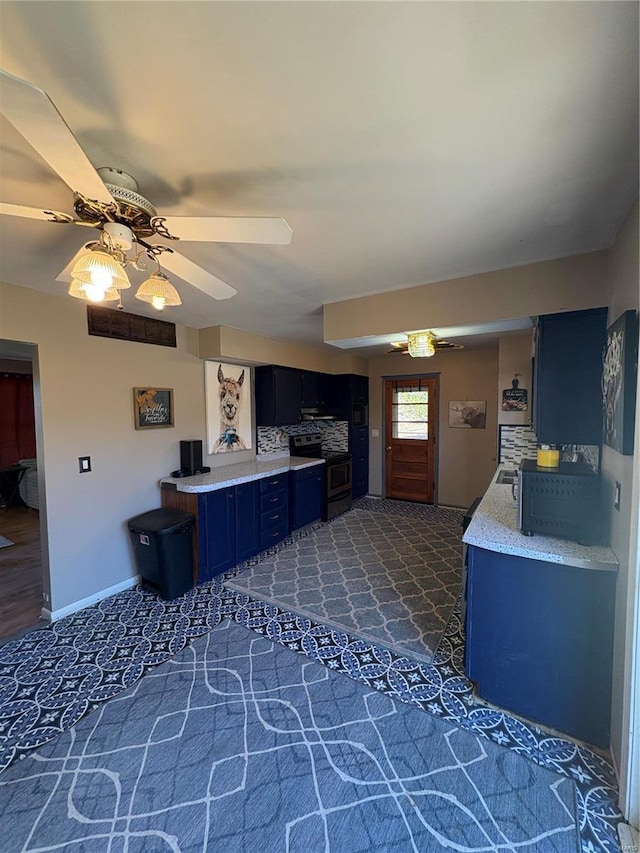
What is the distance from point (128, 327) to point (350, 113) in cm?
281

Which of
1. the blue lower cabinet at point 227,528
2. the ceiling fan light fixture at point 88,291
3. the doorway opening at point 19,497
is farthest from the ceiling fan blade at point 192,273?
the blue lower cabinet at point 227,528

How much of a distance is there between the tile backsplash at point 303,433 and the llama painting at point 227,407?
33cm

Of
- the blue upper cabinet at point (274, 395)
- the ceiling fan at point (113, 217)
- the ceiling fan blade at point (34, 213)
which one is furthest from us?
the blue upper cabinet at point (274, 395)

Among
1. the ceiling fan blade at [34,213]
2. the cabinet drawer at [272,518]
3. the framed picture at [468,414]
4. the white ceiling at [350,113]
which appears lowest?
the cabinet drawer at [272,518]

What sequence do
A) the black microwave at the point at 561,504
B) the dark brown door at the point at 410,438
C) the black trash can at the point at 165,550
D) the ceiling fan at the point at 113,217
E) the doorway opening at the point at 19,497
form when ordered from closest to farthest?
1. the ceiling fan at the point at 113,217
2. the black microwave at the point at 561,504
3. the doorway opening at the point at 19,497
4. the black trash can at the point at 165,550
5. the dark brown door at the point at 410,438

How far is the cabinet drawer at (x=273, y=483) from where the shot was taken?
388 cm

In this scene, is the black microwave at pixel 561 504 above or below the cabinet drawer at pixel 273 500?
above

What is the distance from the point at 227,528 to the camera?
11.2 ft

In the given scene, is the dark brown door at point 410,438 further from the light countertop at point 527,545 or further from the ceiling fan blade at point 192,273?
the ceiling fan blade at point 192,273

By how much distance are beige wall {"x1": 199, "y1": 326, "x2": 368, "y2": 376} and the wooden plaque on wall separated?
384 mm

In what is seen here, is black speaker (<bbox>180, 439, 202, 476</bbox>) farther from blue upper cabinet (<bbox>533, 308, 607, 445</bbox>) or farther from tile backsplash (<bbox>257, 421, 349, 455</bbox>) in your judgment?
blue upper cabinet (<bbox>533, 308, 607, 445</bbox>)

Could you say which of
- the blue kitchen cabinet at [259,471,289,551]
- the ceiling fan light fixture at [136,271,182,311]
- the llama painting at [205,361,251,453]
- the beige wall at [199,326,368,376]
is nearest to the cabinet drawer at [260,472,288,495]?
the blue kitchen cabinet at [259,471,289,551]

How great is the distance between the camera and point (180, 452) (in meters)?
3.67

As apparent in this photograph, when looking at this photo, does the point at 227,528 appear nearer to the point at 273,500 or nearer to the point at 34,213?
the point at 273,500
